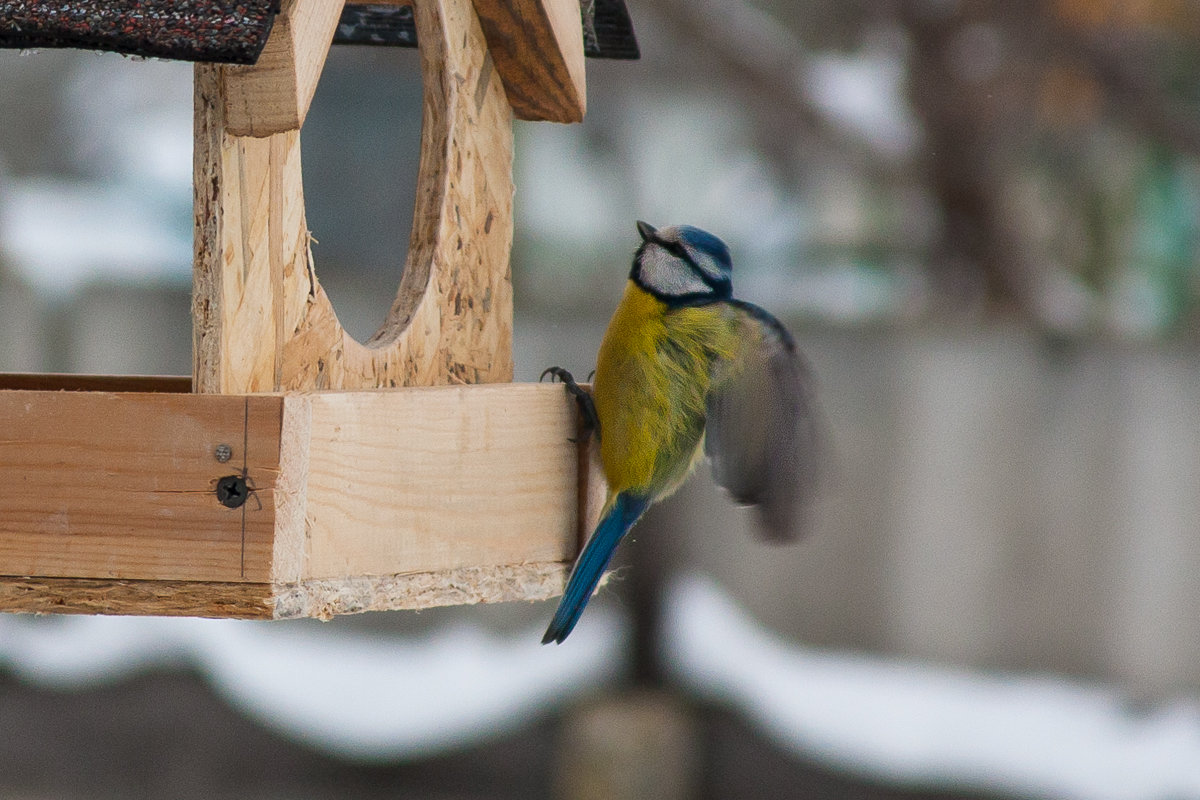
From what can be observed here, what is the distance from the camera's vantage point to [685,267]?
2.27 metres

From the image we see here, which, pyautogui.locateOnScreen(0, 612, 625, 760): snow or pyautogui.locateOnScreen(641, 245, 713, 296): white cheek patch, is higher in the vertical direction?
pyautogui.locateOnScreen(641, 245, 713, 296): white cheek patch

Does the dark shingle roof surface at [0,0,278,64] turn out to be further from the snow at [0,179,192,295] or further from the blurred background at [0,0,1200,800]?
the snow at [0,179,192,295]

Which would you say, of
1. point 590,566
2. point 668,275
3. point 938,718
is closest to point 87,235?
point 938,718

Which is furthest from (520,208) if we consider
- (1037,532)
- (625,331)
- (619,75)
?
(625,331)

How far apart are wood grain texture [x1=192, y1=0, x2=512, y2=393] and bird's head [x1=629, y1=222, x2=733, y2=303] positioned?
0.24 m

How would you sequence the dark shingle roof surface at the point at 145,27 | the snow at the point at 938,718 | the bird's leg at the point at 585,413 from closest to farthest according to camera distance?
the dark shingle roof surface at the point at 145,27 < the bird's leg at the point at 585,413 < the snow at the point at 938,718

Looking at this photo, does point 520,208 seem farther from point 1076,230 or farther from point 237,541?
point 237,541

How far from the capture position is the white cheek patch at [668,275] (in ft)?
7.39

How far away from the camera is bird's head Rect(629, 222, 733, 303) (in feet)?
7.38

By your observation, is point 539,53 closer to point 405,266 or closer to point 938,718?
point 405,266

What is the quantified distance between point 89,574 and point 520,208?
4622 mm

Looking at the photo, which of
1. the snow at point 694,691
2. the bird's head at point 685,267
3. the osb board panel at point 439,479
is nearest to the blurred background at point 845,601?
the snow at point 694,691

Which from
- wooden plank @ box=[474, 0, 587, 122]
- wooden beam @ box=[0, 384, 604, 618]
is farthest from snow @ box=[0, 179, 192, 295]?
wooden beam @ box=[0, 384, 604, 618]

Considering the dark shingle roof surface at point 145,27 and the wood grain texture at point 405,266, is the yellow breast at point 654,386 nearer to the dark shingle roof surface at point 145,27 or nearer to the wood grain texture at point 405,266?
the wood grain texture at point 405,266
